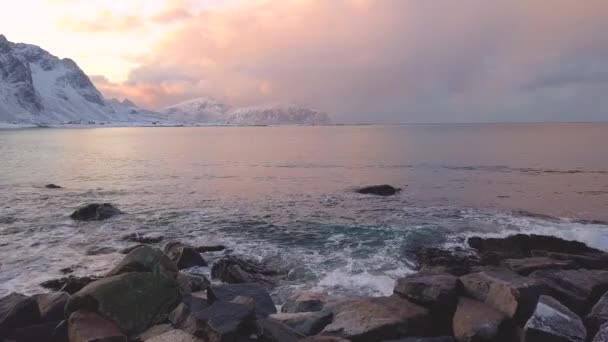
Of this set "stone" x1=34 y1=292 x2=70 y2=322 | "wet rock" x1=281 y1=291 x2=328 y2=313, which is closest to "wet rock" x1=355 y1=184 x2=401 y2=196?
"wet rock" x1=281 y1=291 x2=328 y2=313

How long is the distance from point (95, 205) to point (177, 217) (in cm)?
511

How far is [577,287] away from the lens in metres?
12.0

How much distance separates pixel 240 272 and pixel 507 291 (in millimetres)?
9589

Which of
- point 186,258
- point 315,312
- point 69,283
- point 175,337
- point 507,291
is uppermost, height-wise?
point 507,291

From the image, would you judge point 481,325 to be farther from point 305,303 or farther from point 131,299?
point 131,299

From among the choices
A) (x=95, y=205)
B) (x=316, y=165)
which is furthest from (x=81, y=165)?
(x=95, y=205)

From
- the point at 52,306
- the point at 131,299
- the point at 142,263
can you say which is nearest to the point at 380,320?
the point at 131,299

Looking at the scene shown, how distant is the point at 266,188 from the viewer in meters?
40.3

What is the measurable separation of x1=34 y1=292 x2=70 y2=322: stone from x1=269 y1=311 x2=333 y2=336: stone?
18.0 ft

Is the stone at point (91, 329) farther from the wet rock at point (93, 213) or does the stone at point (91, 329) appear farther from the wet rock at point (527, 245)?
the wet rock at point (93, 213)

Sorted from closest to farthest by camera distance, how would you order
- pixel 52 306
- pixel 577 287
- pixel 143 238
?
1. pixel 52 306
2. pixel 577 287
3. pixel 143 238

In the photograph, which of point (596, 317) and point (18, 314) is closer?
point (596, 317)

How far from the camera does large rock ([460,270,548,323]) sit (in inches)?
390

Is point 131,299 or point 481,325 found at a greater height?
point 481,325
